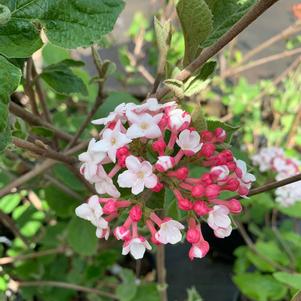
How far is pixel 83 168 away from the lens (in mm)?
575

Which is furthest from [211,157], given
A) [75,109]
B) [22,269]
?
[75,109]

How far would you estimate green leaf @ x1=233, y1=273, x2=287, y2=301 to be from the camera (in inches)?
48.6

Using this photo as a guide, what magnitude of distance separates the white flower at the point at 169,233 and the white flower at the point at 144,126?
9 cm

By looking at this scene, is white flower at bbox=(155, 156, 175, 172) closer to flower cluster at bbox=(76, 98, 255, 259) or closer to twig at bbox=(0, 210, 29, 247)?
flower cluster at bbox=(76, 98, 255, 259)

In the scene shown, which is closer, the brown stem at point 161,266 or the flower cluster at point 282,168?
the brown stem at point 161,266

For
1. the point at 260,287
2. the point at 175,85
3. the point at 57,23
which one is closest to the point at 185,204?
the point at 175,85

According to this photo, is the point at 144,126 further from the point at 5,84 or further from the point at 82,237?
the point at 82,237

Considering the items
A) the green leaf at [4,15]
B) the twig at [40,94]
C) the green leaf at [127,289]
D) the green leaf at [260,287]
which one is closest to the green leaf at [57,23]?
the green leaf at [4,15]

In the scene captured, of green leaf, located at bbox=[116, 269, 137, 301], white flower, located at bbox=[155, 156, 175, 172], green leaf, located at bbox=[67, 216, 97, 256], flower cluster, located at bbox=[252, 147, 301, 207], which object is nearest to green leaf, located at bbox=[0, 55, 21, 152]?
white flower, located at bbox=[155, 156, 175, 172]

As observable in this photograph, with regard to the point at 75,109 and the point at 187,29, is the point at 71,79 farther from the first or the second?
the point at 75,109

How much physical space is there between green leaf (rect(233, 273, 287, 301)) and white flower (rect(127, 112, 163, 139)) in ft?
2.71

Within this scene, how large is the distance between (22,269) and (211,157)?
2.66ft

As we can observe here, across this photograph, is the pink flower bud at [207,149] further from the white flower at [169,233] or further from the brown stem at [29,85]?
the brown stem at [29,85]

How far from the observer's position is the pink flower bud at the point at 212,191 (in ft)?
1.68
